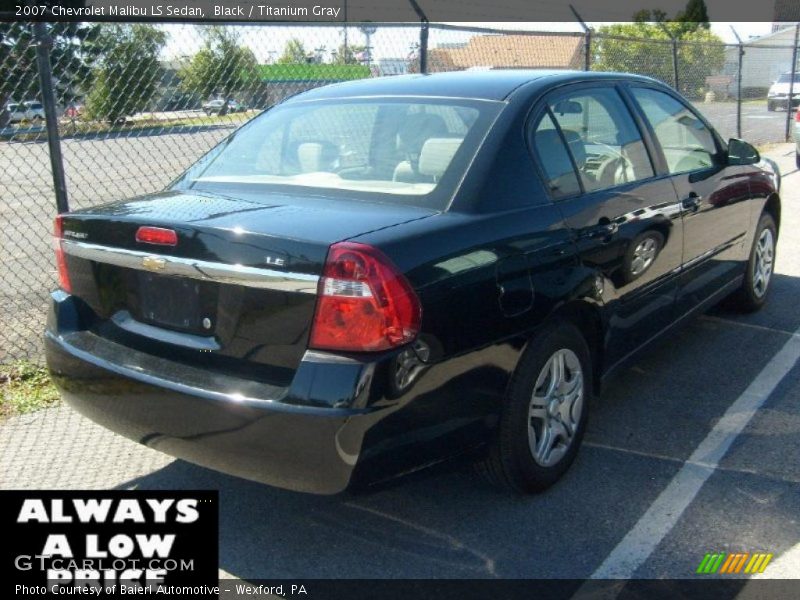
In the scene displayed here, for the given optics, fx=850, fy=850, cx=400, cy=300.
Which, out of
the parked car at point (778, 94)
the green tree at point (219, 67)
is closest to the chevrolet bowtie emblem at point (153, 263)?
the green tree at point (219, 67)

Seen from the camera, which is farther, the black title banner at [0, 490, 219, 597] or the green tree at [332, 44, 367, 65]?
the green tree at [332, 44, 367, 65]

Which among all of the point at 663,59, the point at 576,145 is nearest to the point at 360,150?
the point at 576,145

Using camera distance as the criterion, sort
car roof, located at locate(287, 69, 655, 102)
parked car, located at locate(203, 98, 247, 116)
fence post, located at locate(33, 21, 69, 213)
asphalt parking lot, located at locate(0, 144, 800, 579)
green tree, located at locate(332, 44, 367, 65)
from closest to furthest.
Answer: asphalt parking lot, located at locate(0, 144, 800, 579), car roof, located at locate(287, 69, 655, 102), fence post, located at locate(33, 21, 69, 213), parked car, located at locate(203, 98, 247, 116), green tree, located at locate(332, 44, 367, 65)

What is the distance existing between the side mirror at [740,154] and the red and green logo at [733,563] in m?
2.86

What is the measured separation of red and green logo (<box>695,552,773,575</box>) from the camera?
2.99 metres

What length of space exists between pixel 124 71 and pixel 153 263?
3.65m

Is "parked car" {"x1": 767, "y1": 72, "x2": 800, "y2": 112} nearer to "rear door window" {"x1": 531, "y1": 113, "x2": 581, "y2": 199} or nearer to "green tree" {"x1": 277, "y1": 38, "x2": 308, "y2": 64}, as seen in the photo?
"green tree" {"x1": 277, "y1": 38, "x2": 308, "y2": 64}

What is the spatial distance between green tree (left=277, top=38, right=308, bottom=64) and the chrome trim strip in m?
4.14

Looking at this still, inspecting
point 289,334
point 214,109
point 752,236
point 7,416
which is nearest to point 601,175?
point 289,334

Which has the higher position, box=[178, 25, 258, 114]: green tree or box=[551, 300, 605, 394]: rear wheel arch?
box=[178, 25, 258, 114]: green tree

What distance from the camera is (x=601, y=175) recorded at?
395 centimetres

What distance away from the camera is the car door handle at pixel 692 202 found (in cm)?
454

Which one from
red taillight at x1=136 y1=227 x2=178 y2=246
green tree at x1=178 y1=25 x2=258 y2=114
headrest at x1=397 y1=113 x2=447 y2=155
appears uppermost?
green tree at x1=178 y1=25 x2=258 y2=114

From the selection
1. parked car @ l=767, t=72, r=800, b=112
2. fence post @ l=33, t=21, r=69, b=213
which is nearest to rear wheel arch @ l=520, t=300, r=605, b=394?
fence post @ l=33, t=21, r=69, b=213
